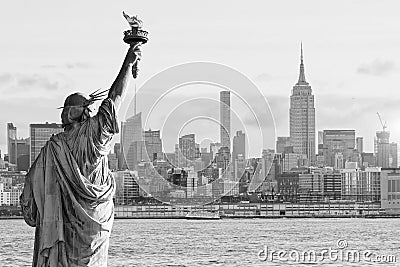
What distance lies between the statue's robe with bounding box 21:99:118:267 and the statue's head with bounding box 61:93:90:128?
7 cm

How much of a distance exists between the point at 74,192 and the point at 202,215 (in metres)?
123

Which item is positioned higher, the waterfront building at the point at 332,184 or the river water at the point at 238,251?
the waterfront building at the point at 332,184

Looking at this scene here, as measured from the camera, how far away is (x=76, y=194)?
6.27 meters

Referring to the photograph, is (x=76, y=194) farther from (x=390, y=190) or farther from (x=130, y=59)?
(x=390, y=190)

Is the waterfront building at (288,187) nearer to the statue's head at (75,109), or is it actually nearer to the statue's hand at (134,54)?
the statue's hand at (134,54)

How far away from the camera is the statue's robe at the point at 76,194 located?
6246mm

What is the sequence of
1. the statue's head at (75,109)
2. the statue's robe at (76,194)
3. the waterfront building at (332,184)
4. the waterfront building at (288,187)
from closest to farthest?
the statue's robe at (76,194)
the statue's head at (75,109)
the waterfront building at (288,187)
the waterfront building at (332,184)

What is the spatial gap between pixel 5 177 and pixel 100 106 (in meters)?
112

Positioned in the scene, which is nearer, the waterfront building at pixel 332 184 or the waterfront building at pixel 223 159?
the waterfront building at pixel 223 159

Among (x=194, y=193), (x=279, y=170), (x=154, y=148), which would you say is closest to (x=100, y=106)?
(x=154, y=148)

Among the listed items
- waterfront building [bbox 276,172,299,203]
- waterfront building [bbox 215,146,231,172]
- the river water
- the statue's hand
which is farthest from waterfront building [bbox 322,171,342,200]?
the statue's hand

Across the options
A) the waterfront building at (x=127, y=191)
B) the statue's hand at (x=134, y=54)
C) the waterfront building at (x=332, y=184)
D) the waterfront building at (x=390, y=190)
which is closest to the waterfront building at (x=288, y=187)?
the waterfront building at (x=332, y=184)

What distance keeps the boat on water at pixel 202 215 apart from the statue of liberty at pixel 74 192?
120 m

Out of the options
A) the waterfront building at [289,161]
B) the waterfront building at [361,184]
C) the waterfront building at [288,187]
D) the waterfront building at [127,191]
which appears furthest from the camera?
the waterfront building at [361,184]
